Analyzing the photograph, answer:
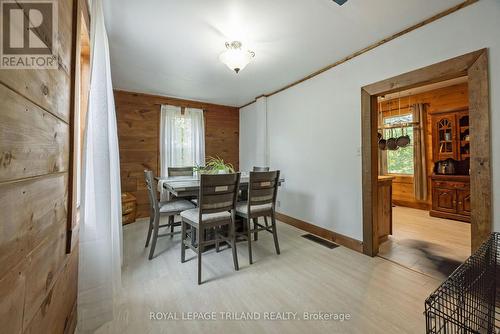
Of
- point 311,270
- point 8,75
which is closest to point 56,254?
point 8,75

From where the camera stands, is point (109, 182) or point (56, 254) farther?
point (109, 182)

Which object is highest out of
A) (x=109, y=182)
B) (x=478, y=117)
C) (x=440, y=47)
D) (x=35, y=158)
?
(x=440, y=47)

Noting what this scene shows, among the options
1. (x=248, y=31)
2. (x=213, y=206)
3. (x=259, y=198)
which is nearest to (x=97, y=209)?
(x=213, y=206)

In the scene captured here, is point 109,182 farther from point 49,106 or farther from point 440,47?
point 440,47

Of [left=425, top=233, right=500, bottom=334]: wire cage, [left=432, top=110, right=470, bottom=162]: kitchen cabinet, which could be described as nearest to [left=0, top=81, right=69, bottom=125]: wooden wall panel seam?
[left=425, top=233, right=500, bottom=334]: wire cage

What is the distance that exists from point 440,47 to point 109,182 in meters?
2.97

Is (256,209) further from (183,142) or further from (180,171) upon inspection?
(183,142)

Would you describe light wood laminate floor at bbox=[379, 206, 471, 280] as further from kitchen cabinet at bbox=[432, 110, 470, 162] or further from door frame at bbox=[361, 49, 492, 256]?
kitchen cabinet at bbox=[432, 110, 470, 162]

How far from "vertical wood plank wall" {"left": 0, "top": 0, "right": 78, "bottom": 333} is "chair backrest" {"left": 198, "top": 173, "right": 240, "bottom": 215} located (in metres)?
0.98

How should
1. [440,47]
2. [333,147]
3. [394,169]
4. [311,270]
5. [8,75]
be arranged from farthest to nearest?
[394,169] → [333,147] → [311,270] → [440,47] → [8,75]

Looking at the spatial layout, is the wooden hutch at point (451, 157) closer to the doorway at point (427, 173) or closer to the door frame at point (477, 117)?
the doorway at point (427, 173)

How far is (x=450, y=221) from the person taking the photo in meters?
3.71

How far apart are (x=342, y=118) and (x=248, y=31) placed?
158cm

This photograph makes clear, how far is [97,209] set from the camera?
133 cm
